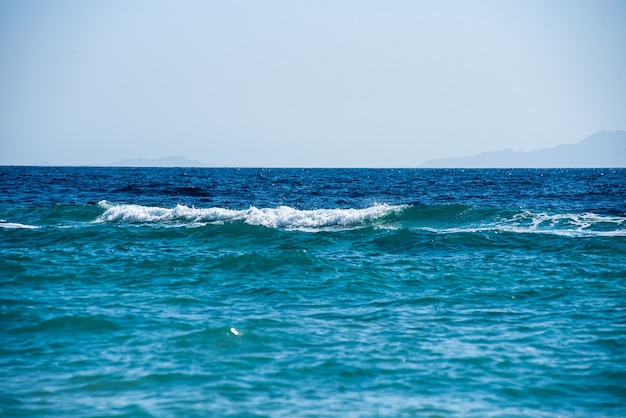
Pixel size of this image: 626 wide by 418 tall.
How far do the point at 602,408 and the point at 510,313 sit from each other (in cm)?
421

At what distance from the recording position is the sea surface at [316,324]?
7.66 m

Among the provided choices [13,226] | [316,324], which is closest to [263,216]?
[13,226]

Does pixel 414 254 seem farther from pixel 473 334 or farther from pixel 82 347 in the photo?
pixel 82 347

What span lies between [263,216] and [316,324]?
17.6 metres

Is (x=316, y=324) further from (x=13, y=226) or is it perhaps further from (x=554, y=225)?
(x=13, y=226)

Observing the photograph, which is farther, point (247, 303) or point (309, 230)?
point (309, 230)

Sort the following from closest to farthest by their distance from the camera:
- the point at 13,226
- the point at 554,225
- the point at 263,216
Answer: the point at 554,225 < the point at 13,226 < the point at 263,216

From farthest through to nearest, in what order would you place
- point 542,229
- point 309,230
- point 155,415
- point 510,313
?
point 309,230 < point 542,229 < point 510,313 < point 155,415

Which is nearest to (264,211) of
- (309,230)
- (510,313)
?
(309,230)

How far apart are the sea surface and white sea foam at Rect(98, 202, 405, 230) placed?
173 inches

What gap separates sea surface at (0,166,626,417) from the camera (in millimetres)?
7660

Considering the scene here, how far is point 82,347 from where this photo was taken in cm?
961

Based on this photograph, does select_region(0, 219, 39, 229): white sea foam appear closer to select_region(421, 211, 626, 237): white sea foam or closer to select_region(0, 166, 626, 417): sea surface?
select_region(0, 166, 626, 417): sea surface

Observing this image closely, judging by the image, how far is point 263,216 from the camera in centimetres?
2816
